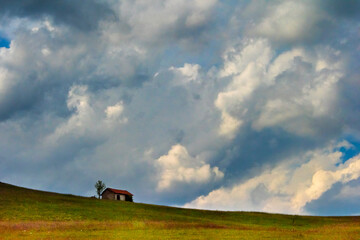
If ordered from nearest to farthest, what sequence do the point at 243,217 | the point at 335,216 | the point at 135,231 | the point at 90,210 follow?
the point at 135,231
the point at 90,210
the point at 243,217
the point at 335,216

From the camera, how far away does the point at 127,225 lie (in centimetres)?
5125

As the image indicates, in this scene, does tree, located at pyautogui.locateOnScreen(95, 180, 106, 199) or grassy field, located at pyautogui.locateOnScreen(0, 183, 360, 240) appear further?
tree, located at pyautogui.locateOnScreen(95, 180, 106, 199)

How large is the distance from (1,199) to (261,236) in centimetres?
5486

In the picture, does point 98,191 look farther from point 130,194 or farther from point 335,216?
point 335,216

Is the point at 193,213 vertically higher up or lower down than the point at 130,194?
lower down

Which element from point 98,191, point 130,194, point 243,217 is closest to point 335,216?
point 243,217

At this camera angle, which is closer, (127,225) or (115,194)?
(127,225)

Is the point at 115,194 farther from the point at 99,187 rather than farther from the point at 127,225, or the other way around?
the point at 127,225

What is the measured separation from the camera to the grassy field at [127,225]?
138 feet

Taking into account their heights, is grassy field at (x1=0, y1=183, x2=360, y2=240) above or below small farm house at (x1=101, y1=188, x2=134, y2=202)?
below

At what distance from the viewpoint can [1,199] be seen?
7494cm

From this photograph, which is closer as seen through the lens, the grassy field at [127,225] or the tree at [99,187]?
the grassy field at [127,225]

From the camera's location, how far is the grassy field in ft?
138

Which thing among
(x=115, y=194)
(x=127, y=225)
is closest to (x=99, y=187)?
(x=115, y=194)
